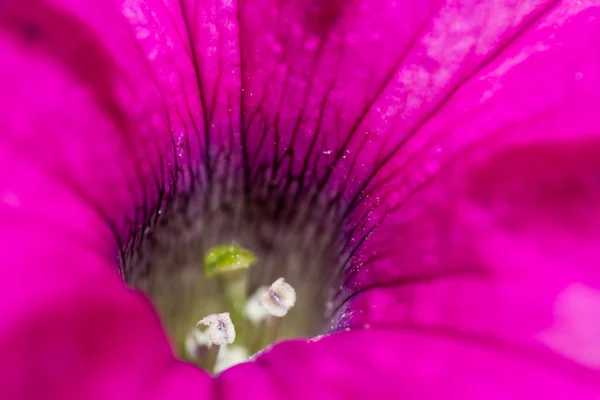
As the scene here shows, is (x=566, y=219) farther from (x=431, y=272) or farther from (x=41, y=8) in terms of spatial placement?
(x=41, y=8)

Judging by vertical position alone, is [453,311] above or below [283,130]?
below

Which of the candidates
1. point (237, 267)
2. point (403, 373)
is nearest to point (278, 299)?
point (237, 267)

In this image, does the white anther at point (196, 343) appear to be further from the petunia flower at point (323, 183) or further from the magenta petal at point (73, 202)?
the magenta petal at point (73, 202)

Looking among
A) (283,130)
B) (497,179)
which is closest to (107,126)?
(283,130)

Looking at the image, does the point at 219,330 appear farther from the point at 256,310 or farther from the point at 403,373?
the point at 403,373

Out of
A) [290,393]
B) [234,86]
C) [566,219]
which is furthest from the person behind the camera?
[234,86]

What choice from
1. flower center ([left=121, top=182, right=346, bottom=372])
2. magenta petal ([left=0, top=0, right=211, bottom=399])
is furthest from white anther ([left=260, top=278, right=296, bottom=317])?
magenta petal ([left=0, top=0, right=211, bottom=399])

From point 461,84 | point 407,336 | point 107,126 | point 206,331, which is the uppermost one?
point 461,84
